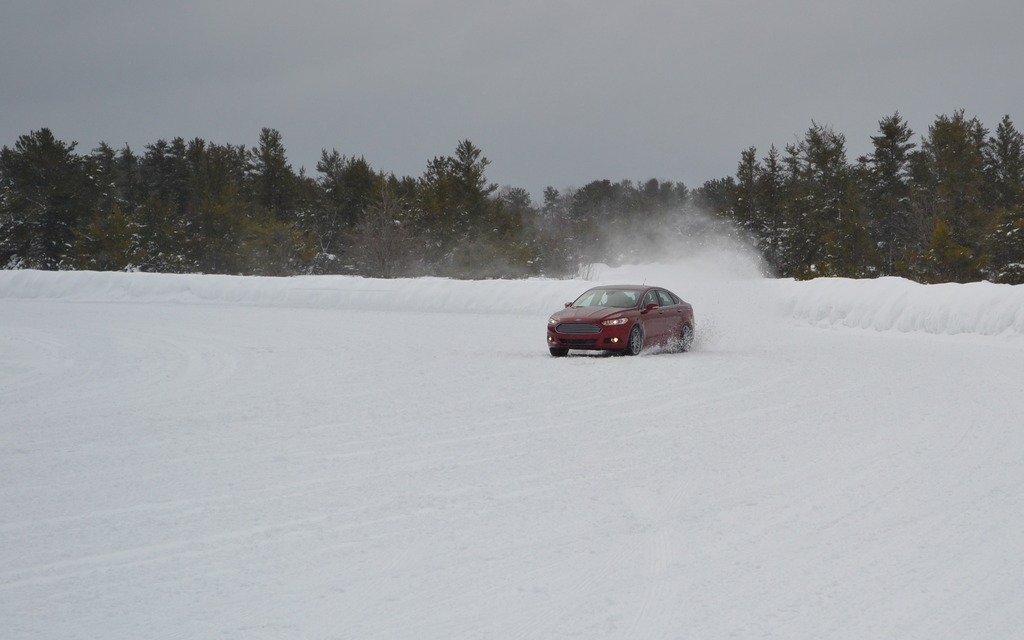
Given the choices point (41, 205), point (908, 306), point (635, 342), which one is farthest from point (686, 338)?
point (41, 205)

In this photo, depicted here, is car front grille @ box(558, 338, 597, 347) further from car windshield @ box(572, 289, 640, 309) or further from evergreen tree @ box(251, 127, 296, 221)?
evergreen tree @ box(251, 127, 296, 221)

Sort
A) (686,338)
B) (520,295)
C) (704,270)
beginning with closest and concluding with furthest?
(686,338) < (520,295) < (704,270)

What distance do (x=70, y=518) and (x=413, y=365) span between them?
938 cm

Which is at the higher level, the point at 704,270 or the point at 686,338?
the point at 704,270

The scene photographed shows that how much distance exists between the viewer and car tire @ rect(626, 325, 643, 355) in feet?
57.1

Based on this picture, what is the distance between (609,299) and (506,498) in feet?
40.8

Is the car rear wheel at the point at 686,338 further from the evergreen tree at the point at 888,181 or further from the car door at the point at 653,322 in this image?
the evergreen tree at the point at 888,181

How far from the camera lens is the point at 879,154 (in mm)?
65500

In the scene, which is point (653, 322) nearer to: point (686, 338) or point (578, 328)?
point (686, 338)

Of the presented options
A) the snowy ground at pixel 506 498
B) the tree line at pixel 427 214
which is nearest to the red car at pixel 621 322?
the snowy ground at pixel 506 498

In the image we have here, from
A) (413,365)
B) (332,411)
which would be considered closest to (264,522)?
(332,411)

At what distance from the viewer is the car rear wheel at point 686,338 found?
19109 millimetres

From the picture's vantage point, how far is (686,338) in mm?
19297

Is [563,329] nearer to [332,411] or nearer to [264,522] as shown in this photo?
[332,411]
